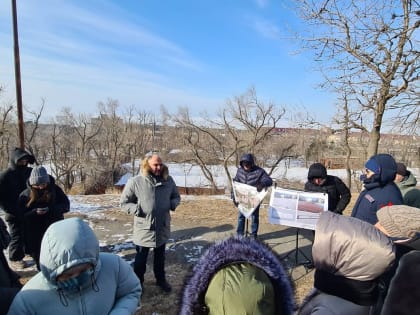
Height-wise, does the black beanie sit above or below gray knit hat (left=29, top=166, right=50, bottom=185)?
above

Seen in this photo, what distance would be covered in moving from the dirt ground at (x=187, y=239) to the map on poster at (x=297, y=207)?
52cm

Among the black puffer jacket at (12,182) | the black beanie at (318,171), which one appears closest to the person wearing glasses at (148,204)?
the black puffer jacket at (12,182)

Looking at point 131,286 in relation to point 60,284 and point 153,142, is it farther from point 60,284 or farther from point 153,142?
point 153,142

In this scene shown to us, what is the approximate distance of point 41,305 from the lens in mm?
1680

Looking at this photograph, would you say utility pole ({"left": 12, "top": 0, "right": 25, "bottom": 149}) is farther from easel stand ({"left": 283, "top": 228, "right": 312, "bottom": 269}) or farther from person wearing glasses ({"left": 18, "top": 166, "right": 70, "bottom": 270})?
easel stand ({"left": 283, "top": 228, "right": 312, "bottom": 269})

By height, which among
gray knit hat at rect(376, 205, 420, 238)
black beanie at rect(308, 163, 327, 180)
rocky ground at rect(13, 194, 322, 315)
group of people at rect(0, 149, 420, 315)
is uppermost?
black beanie at rect(308, 163, 327, 180)

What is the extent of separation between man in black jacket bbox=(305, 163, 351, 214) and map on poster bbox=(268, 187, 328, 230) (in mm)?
230

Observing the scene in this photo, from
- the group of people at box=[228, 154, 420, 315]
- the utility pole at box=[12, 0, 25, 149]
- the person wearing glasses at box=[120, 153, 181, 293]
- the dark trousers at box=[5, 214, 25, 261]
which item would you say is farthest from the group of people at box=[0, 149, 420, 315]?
→ the utility pole at box=[12, 0, 25, 149]

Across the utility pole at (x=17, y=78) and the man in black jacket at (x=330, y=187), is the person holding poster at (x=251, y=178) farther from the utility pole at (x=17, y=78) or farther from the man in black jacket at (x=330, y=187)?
the utility pole at (x=17, y=78)

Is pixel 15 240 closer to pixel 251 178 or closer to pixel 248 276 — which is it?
pixel 251 178

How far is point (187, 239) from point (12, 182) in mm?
3314

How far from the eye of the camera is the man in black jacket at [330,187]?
4633mm

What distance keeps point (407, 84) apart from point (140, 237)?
25.6ft

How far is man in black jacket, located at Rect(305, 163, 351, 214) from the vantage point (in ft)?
15.2
